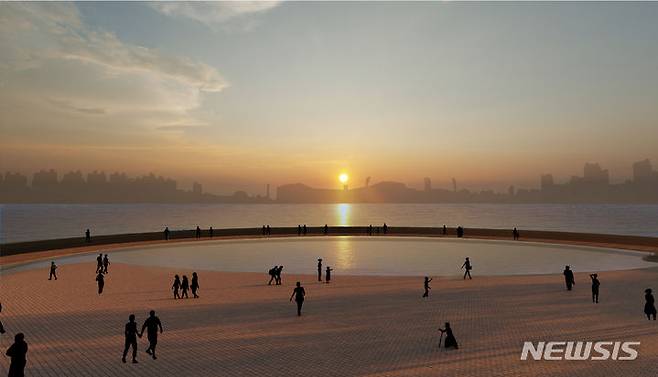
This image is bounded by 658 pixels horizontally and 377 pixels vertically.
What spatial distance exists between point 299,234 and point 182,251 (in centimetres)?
1772

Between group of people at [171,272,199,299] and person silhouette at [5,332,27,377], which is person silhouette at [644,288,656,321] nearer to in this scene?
group of people at [171,272,199,299]

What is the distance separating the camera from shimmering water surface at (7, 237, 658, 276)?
28.5 meters

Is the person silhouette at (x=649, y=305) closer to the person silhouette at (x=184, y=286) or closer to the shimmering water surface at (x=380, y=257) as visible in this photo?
the shimmering water surface at (x=380, y=257)

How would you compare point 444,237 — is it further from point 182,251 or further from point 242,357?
point 242,357

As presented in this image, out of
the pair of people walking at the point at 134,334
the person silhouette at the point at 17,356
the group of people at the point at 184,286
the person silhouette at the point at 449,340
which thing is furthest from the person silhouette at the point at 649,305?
the person silhouette at the point at 17,356

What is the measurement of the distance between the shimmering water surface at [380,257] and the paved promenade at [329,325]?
437cm

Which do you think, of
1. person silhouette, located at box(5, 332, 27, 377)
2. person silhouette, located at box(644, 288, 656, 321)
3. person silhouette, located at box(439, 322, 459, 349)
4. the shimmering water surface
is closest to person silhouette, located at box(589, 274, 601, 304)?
person silhouette, located at box(644, 288, 656, 321)

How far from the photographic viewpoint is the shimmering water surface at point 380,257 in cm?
2845

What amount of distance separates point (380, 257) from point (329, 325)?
65.1 feet

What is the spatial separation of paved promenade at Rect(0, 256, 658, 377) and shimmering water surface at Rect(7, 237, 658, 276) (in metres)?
4.37

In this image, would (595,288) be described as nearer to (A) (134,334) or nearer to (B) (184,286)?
(A) (134,334)

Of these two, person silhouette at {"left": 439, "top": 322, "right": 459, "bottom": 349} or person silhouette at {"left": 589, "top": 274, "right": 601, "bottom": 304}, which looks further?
person silhouette at {"left": 589, "top": 274, "right": 601, "bottom": 304}

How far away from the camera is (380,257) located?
34.6 metres

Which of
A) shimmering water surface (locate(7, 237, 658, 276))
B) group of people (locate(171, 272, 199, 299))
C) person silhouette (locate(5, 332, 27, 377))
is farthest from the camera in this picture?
shimmering water surface (locate(7, 237, 658, 276))
